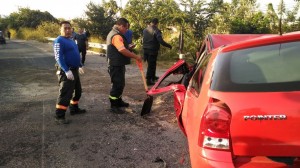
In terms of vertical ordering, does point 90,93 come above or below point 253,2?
below

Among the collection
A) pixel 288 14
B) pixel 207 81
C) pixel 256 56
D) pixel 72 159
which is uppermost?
pixel 288 14

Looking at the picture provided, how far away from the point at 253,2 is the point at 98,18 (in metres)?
13.0

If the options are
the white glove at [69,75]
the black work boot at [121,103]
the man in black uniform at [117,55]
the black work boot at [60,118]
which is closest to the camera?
the white glove at [69,75]

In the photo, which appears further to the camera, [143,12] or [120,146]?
[143,12]

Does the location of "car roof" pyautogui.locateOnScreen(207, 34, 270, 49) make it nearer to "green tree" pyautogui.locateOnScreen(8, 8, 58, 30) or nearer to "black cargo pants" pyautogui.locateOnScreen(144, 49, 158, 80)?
"black cargo pants" pyautogui.locateOnScreen(144, 49, 158, 80)

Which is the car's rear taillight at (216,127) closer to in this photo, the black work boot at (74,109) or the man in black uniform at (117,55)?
the man in black uniform at (117,55)

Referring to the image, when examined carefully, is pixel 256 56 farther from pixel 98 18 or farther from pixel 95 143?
pixel 98 18

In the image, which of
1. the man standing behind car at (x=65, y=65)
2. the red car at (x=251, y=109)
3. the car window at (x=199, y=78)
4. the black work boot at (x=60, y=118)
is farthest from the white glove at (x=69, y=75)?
the red car at (x=251, y=109)

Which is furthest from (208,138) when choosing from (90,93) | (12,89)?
(12,89)

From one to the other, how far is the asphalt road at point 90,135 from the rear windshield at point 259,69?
5.53 feet

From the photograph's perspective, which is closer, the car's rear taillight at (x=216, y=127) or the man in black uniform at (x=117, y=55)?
the car's rear taillight at (x=216, y=127)

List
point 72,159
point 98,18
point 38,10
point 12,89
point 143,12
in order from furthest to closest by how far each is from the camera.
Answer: point 38,10
point 98,18
point 143,12
point 12,89
point 72,159

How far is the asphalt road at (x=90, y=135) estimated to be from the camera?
4.21 meters

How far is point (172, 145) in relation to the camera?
462 cm
